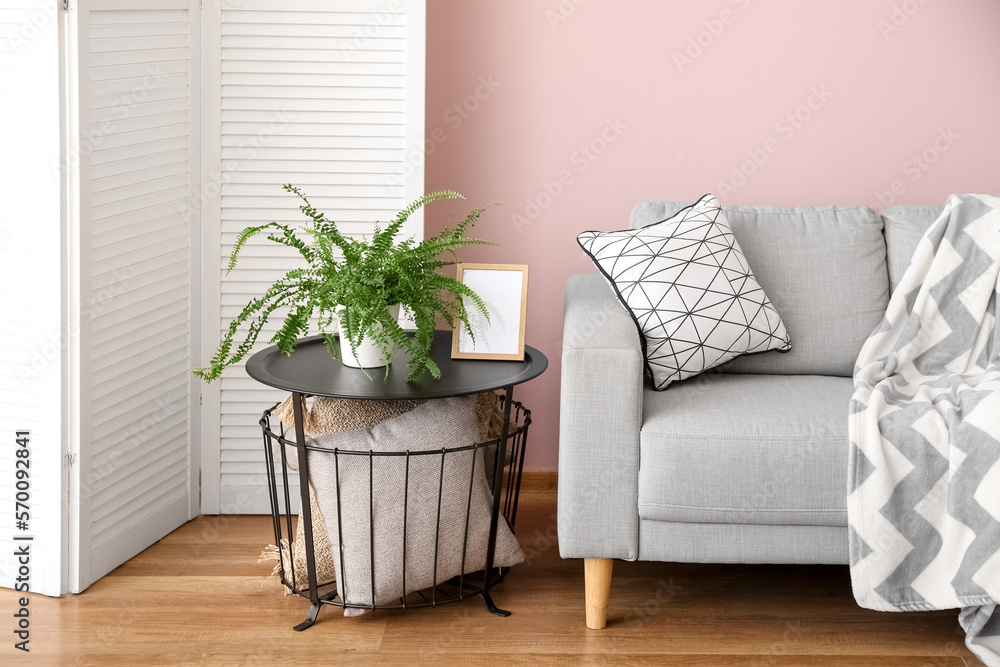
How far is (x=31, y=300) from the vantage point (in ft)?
6.48

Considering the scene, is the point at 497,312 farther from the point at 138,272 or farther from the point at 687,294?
the point at 138,272

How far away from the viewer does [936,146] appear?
8.65ft

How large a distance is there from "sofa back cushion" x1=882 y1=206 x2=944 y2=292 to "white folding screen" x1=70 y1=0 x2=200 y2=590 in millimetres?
1756

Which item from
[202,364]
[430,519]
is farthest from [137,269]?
[430,519]

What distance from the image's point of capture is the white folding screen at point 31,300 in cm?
191

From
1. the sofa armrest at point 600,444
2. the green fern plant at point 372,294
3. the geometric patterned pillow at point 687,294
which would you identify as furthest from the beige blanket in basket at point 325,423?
the geometric patterned pillow at point 687,294

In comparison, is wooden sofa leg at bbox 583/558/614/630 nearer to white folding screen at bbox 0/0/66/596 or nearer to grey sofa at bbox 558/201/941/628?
grey sofa at bbox 558/201/941/628

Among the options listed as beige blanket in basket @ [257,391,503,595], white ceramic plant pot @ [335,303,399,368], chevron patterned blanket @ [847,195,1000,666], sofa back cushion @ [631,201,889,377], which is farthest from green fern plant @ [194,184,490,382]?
chevron patterned blanket @ [847,195,1000,666]

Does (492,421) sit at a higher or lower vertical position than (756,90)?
lower

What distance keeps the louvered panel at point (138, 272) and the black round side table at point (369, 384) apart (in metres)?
0.37

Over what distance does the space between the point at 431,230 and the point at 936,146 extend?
1.43 metres

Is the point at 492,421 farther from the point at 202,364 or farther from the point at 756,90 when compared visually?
the point at 756,90

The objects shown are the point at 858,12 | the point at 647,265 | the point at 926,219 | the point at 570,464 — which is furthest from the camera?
the point at 858,12

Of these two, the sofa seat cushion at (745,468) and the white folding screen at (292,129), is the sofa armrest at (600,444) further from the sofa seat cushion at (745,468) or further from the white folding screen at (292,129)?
the white folding screen at (292,129)
